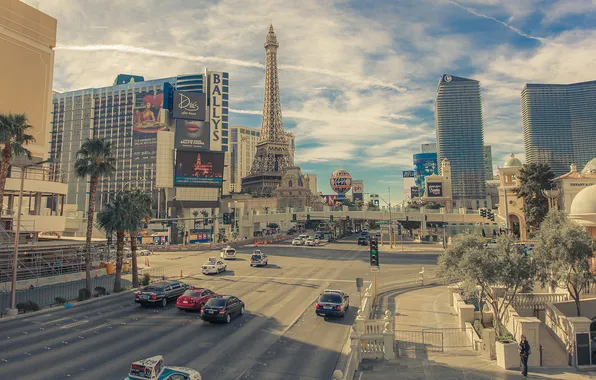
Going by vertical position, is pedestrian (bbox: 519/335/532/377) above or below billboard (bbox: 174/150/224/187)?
below

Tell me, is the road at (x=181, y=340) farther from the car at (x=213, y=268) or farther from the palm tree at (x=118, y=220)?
the car at (x=213, y=268)

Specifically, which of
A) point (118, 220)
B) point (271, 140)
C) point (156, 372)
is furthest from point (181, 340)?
point (271, 140)

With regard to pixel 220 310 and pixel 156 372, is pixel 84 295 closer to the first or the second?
pixel 220 310

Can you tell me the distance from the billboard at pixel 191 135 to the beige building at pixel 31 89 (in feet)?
150

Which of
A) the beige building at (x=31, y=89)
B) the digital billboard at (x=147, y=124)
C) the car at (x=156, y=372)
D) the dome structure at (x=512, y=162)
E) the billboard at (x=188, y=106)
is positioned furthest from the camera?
the digital billboard at (x=147, y=124)

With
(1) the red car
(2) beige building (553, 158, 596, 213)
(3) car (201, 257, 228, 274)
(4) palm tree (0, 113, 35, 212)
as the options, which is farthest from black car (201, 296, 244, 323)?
(2) beige building (553, 158, 596, 213)

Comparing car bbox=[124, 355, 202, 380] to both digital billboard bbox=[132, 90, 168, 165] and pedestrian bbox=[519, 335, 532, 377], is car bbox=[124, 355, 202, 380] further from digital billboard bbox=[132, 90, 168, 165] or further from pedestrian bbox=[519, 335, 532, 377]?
digital billboard bbox=[132, 90, 168, 165]

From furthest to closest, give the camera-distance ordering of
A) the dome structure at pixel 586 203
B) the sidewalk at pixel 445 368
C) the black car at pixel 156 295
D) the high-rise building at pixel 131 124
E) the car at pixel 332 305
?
the high-rise building at pixel 131 124 < the dome structure at pixel 586 203 < the black car at pixel 156 295 < the car at pixel 332 305 < the sidewalk at pixel 445 368

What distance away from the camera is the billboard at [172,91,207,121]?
313ft

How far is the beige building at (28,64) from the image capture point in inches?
1624

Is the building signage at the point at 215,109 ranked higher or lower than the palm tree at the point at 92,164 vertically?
higher

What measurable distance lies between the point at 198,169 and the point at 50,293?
65.7 meters

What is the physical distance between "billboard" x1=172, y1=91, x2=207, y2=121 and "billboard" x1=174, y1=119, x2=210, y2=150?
2540mm

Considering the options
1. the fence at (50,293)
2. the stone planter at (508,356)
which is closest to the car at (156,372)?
the stone planter at (508,356)
